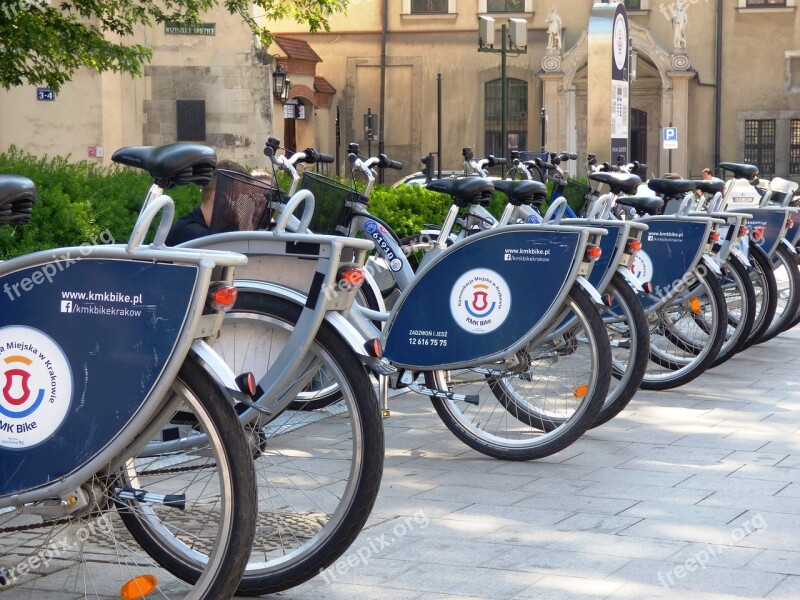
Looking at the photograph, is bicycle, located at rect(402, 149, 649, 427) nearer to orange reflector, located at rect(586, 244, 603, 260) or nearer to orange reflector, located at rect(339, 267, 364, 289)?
orange reflector, located at rect(586, 244, 603, 260)

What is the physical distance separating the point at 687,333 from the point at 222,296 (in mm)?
5802

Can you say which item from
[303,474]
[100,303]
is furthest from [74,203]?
[100,303]

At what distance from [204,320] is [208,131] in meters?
27.7

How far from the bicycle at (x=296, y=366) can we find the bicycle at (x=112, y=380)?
0.68ft

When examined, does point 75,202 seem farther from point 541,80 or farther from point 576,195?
point 541,80

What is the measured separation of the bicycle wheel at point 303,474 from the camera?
14.6 ft

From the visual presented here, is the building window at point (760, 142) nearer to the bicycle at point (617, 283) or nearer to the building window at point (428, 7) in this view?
the building window at point (428, 7)

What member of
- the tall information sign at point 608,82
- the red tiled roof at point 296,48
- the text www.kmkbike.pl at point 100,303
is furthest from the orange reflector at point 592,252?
the red tiled roof at point 296,48

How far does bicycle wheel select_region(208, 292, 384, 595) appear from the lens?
4461mm

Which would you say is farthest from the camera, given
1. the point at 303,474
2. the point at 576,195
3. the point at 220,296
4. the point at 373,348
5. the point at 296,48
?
the point at 296,48

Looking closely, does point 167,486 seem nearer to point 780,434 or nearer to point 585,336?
point 585,336

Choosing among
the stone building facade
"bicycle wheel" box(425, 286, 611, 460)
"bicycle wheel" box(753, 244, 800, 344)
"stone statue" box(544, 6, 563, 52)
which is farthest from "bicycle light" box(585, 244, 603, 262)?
"stone statue" box(544, 6, 563, 52)

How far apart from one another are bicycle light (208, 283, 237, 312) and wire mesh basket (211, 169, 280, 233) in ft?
5.99

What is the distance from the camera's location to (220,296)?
385 centimetres
